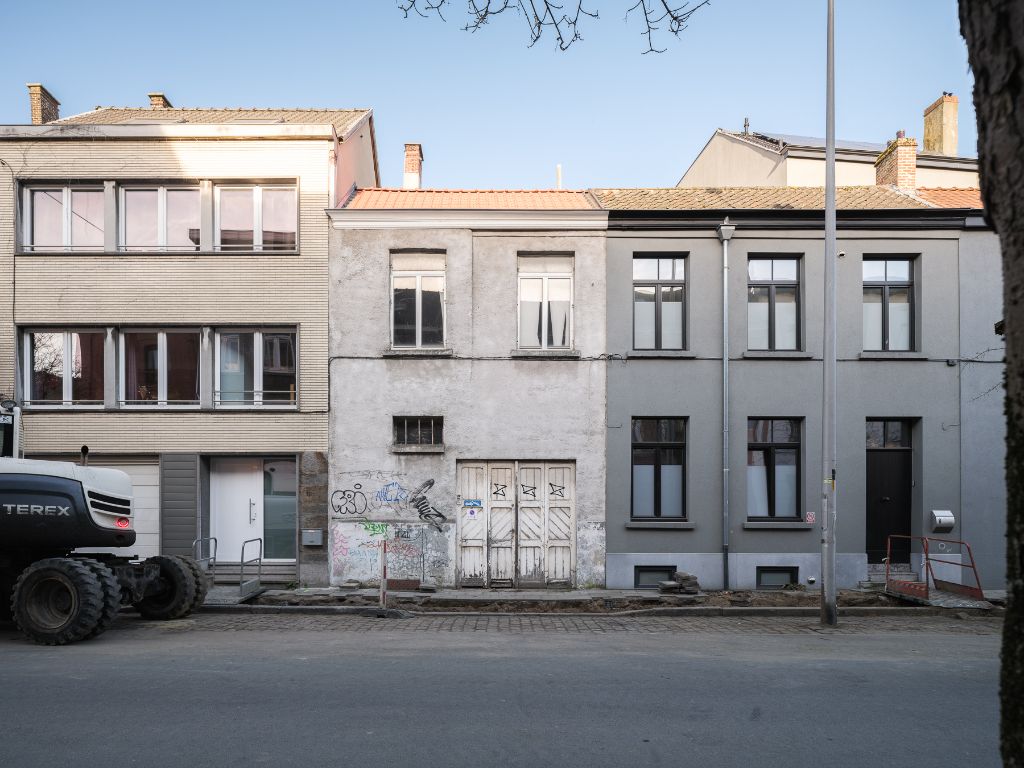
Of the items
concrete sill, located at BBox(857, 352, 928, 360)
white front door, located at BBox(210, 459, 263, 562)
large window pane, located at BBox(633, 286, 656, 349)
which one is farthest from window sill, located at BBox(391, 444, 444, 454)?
concrete sill, located at BBox(857, 352, 928, 360)

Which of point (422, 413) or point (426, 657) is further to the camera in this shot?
point (422, 413)

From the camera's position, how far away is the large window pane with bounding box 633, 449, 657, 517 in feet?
48.7

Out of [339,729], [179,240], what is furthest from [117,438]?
[339,729]

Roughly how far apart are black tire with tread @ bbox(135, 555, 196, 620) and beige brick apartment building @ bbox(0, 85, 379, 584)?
10.9ft

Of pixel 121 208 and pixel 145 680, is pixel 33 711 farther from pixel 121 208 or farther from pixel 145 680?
pixel 121 208

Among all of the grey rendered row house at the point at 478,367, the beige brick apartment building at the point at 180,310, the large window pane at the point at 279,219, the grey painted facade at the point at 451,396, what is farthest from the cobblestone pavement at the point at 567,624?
the large window pane at the point at 279,219

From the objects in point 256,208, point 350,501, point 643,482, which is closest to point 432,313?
point 350,501

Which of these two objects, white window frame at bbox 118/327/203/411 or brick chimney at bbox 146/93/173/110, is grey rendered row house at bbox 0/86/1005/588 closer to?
white window frame at bbox 118/327/203/411

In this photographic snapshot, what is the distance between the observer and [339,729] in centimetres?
623

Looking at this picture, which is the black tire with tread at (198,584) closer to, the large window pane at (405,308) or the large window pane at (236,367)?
the large window pane at (236,367)

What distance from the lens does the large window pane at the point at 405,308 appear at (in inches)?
589

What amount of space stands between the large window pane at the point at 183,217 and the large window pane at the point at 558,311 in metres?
7.46

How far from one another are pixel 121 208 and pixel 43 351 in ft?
11.1

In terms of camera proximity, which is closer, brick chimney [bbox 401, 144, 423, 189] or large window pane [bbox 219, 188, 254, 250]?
large window pane [bbox 219, 188, 254, 250]
